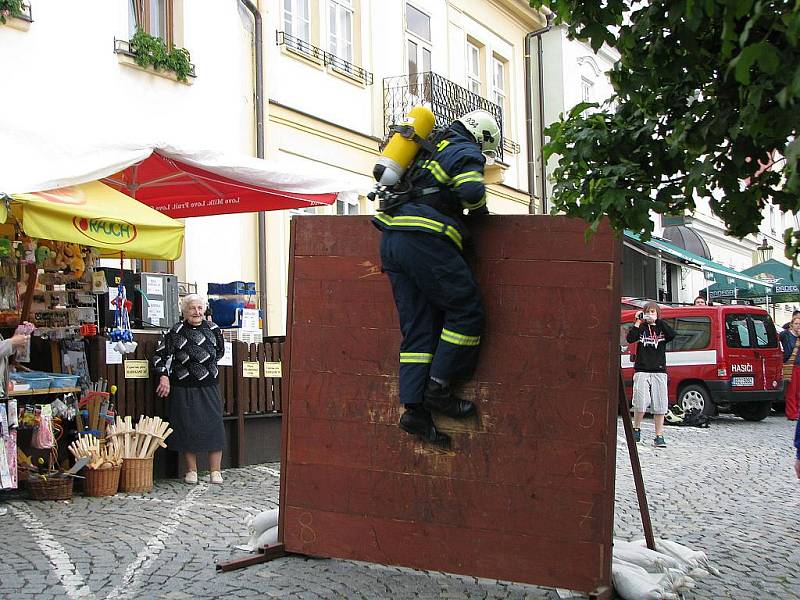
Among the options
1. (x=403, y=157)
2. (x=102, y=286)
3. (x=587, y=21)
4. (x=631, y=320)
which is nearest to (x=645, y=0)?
(x=587, y=21)

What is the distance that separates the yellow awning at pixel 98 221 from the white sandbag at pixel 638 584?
468cm

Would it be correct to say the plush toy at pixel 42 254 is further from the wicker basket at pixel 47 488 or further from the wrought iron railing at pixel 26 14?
the wrought iron railing at pixel 26 14

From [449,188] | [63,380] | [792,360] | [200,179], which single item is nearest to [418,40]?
[792,360]

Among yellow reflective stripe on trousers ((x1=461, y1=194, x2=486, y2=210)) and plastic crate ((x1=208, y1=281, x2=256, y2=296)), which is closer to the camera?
yellow reflective stripe on trousers ((x1=461, y1=194, x2=486, y2=210))

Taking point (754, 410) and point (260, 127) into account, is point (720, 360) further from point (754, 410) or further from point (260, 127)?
point (260, 127)

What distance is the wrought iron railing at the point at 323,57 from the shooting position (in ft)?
51.7

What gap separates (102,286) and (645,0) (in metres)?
6.72

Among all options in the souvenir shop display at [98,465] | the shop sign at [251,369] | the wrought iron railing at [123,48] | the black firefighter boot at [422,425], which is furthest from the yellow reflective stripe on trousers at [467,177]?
the wrought iron railing at [123,48]

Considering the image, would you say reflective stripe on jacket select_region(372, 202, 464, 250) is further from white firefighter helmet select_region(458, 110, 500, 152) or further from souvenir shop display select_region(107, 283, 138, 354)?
souvenir shop display select_region(107, 283, 138, 354)

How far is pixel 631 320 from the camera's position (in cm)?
1692

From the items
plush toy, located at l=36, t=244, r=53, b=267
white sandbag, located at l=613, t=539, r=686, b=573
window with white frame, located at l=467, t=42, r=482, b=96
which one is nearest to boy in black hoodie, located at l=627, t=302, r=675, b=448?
plush toy, located at l=36, t=244, r=53, b=267

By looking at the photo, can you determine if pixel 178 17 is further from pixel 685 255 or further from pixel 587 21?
pixel 685 255

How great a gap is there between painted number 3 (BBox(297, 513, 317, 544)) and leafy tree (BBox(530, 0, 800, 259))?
2.20 metres

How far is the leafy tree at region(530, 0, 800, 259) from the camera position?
2662 millimetres
